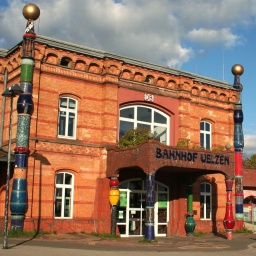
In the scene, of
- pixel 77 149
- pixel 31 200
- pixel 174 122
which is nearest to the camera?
pixel 31 200

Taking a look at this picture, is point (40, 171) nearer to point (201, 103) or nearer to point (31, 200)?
point (31, 200)

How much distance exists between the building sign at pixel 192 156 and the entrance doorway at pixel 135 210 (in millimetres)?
3733

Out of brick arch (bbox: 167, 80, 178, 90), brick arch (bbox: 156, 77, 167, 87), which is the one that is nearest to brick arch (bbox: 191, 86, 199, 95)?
brick arch (bbox: 167, 80, 178, 90)

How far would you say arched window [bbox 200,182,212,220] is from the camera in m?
26.7

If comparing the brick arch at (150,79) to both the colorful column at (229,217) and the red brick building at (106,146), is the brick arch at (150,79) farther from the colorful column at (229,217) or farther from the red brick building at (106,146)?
the colorful column at (229,217)

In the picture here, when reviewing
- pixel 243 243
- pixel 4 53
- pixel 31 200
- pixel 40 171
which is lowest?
pixel 243 243

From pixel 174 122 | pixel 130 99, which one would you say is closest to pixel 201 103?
pixel 174 122

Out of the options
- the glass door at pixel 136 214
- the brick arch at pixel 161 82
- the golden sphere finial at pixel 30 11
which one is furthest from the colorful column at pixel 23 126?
the brick arch at pixel 161 82

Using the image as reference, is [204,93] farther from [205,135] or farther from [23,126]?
[23,126]

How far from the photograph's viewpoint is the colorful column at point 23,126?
19172 millimetres

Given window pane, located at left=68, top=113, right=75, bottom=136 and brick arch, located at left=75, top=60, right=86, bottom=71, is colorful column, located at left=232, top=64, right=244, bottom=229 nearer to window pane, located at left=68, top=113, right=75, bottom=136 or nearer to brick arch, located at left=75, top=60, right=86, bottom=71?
brick arch, located at left=75, top=60, right=86, bottom=71

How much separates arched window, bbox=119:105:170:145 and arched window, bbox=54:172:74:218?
394 centimetres

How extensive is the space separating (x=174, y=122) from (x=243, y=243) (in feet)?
26.1

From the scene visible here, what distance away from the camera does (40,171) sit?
21234 mm
